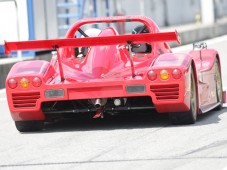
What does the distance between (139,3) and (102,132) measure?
3389 centimetres

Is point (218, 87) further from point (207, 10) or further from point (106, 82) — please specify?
point (207, 10)

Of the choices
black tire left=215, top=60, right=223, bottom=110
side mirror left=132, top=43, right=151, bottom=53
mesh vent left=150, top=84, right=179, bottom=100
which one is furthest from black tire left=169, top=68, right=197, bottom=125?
black tire left=215, top=60, right=223, bottom=110

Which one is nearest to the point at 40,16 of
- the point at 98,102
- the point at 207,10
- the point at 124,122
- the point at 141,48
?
the point at 141,48

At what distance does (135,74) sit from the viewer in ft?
35.7

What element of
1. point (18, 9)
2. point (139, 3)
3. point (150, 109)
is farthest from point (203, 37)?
point (150, 109)

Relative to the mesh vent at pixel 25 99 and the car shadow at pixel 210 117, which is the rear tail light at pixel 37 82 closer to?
the mesh vent at pixel 25 99

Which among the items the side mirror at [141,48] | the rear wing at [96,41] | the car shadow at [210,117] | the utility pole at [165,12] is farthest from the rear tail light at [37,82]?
the utility pole at [165,12]

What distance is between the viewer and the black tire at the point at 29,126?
11.2 metres

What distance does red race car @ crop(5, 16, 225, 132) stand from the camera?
1055cm

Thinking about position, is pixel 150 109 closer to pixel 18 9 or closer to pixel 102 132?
pixel 102 132

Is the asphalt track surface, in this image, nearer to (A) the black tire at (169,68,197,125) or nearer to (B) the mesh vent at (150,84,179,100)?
(A) the black tire at (169,68,197,125)

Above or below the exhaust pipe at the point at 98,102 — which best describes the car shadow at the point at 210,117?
below

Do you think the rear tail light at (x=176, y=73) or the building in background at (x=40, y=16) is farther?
the building in background at (x=40, y=16)

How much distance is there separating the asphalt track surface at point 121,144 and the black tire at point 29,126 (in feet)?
0.40
